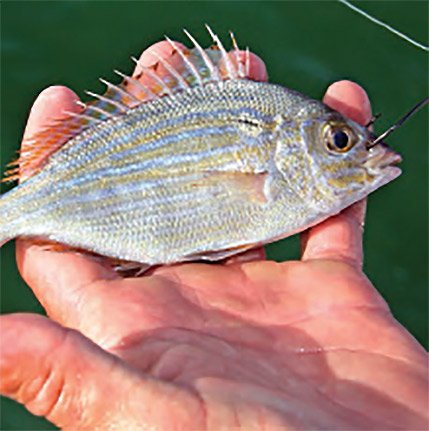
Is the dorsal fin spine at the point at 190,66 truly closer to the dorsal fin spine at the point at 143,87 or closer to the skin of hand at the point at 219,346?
the dorsal fin spine at the point at 143,87

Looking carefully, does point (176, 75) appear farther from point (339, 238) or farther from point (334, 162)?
point (339, 238)

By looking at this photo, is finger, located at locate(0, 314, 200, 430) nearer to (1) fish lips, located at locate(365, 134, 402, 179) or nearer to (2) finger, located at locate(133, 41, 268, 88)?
(1) fish lips, located at locate(365, 134, 402, 179)

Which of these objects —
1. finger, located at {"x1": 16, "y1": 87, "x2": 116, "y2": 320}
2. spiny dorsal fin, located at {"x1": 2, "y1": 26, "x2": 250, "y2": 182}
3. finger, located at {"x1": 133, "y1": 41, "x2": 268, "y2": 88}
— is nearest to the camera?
finger, located at {"x1": 16, "y1": 87, "x2": 116, "y2": 320}

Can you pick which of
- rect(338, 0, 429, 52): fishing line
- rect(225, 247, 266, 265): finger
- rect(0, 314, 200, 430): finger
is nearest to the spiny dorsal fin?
rect(225, 247, 266, 265): finger

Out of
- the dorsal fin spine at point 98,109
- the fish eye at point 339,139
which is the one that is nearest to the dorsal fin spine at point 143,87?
the dorsal fin spine at point 98,109

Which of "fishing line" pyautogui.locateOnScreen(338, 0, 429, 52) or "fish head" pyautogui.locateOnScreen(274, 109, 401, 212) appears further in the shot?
"fishing line" pyautogui.locateOnScreen(338, 0, 429, 52)
